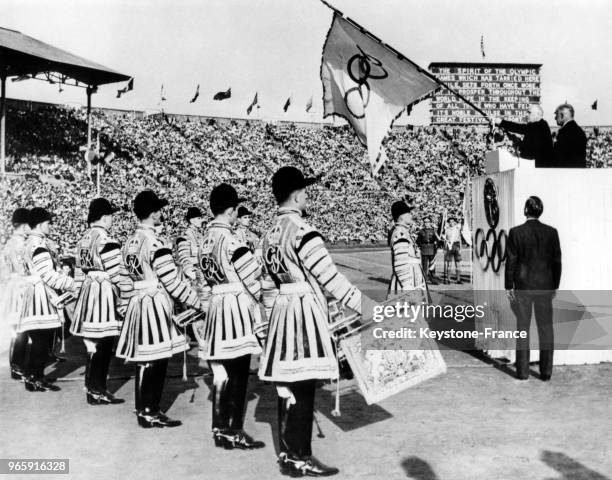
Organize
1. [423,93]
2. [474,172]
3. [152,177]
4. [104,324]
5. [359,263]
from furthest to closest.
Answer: [474,172], [152,177], [359,263], [423,93], [104,324]

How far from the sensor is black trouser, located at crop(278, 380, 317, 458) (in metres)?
4.29

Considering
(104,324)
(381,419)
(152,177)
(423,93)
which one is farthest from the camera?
(152,177)

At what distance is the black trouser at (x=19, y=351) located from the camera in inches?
295

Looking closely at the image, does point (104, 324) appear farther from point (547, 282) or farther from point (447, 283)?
point (447, 283)

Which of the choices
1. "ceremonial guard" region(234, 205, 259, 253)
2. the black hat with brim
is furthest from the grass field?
the black hat with brim

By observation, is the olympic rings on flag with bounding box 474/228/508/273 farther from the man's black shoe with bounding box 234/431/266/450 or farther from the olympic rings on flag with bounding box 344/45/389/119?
the man's black shoe with bounding box 234/431/266/450

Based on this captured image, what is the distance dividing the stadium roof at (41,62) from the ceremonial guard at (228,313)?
18639 mm

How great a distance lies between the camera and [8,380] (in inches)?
294

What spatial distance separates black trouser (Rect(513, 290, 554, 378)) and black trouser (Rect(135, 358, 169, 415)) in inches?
149

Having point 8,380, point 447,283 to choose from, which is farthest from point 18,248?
point 447,283

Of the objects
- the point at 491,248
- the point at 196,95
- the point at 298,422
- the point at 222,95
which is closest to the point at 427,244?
the point at 491,248

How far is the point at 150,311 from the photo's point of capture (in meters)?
5.64

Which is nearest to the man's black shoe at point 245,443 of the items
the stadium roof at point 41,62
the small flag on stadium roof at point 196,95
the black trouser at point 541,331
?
the black trouser at point 541,331

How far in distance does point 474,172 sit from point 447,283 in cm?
2412
